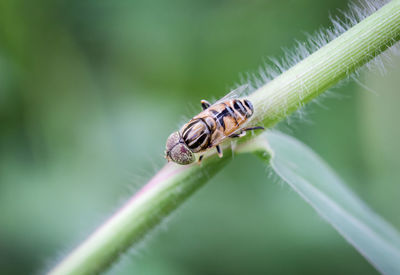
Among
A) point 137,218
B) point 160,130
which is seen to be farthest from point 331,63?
point 160,130

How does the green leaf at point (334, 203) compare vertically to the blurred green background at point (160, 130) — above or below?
below

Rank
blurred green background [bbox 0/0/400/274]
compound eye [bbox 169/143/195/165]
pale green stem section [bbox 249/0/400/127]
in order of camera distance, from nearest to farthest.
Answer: pale green stem section [bbox 249/0/400/127], compound eye [bbox 169/143/195/165], blurred green background [bbox 0/0/400/274]

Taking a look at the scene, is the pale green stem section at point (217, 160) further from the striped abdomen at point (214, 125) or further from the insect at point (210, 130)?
the striped abdomen at point (214, 125)

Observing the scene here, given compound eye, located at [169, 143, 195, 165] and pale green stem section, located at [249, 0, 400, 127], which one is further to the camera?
compound eye, located at [169, 143, 195, 165]

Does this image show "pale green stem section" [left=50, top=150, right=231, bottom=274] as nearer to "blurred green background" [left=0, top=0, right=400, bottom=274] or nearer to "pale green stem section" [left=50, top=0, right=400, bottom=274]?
"pale green stem section" [left=50, top=0, right=400, bottom=274]

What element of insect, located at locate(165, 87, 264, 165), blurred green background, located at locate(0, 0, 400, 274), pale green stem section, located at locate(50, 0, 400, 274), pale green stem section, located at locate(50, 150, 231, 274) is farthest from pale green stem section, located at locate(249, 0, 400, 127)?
blurred green background, located at locate(0, 0, 400, 274)

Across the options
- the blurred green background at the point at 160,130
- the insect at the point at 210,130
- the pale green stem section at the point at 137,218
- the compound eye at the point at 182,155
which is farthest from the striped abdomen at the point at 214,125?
the blurred green background at the point at 160,130

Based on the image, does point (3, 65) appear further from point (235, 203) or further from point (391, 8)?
point (391, 8)

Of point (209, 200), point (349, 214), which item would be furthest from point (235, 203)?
point (349, 214)
